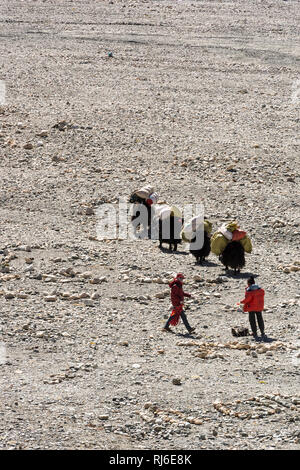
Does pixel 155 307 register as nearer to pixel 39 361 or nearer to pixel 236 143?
pixel 39 361

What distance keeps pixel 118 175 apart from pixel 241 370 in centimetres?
951

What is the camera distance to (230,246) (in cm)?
1455

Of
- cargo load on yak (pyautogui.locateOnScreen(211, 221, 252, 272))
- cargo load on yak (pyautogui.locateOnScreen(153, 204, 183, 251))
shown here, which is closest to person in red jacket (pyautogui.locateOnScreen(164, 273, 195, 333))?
cargo load on yak (pyautogui.locateOnScreen(211, 221, 252, 272))

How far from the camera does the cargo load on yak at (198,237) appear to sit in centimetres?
1502

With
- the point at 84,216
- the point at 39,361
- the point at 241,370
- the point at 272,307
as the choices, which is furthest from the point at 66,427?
the point at 84,216


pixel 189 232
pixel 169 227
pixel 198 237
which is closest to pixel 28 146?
pixel 169 227

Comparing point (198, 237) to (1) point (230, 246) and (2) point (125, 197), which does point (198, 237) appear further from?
(2) point (125, 197)

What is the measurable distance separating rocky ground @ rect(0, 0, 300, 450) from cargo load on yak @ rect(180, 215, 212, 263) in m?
0.31

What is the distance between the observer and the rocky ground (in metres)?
9.50

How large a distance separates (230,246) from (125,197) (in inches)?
167

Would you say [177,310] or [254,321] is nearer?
[254,321]

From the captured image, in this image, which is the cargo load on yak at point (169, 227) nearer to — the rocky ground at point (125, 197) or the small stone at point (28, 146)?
the rocky ground at point (125, 197)

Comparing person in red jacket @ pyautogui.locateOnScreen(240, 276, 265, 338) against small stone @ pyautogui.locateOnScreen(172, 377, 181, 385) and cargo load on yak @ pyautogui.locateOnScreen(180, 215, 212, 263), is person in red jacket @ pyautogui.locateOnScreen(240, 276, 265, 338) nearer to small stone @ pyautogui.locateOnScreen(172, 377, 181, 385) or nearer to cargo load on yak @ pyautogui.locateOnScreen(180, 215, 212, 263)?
small stone @ pyautogui.locateOnScreen(172, 377, 181, 385)

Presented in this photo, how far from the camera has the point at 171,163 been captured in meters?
20.5
